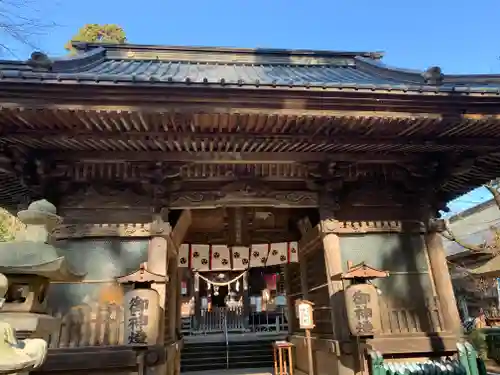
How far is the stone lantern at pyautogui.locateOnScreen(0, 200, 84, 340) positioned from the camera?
3.62 m

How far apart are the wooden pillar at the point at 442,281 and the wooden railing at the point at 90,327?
5.18 m

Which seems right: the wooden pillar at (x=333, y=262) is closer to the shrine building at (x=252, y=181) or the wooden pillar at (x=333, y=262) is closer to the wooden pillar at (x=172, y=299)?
the shrine building at (x=252, y=181)

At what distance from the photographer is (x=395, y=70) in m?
8.53

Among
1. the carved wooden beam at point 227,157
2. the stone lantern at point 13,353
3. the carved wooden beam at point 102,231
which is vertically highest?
the carved wooden beam at point 227,157

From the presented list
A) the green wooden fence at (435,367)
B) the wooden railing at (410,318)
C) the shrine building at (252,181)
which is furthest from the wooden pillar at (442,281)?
the green wooden fence at (435,367)

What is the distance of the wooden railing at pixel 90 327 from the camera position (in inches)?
209

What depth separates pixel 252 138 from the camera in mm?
5414

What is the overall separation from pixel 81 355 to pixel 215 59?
7890mm

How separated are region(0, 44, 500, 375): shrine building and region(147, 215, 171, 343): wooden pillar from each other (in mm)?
22

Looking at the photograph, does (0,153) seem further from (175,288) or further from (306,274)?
(306,274)

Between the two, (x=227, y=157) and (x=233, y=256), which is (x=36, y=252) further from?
(x=233, y=256)

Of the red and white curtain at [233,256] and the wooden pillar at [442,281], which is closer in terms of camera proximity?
the wooden pillar at [442,281]

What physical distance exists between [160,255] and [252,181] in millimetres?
1999

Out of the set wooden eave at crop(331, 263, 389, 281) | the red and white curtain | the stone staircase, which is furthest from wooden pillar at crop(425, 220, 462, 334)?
the stone staircase
